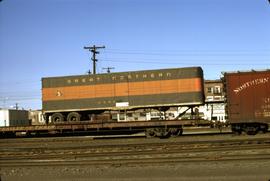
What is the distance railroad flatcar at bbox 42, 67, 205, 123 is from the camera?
29281mm

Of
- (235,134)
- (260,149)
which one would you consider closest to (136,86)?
(235,134)

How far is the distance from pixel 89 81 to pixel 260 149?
54.7 ft

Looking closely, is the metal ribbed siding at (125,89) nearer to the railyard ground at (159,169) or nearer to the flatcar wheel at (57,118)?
the flatcar wheel at (57,118)

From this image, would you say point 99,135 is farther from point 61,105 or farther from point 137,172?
point 137,172

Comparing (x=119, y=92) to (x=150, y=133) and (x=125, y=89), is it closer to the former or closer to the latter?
(x=125, y=89)

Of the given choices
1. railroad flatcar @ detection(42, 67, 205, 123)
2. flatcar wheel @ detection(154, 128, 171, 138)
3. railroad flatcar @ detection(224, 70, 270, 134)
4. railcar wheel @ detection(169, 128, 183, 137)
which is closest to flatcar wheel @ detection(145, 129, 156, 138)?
flatcar wheel @ detection(154, 128, 171, 138)

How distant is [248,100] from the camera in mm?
25156

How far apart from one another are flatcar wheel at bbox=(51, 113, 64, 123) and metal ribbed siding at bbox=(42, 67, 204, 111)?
439mm

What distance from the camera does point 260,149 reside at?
16.5 metres

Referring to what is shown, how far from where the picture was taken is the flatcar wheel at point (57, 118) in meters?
30.9

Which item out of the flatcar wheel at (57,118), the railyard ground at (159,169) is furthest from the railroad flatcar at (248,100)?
the flatcar wheel at (57,118)

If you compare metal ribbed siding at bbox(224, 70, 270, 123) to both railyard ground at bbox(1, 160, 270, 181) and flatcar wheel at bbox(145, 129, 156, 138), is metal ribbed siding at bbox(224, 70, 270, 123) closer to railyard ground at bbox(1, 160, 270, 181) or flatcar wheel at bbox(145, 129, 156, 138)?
flatcar wheel at bbox(145, 129, 156, 138)

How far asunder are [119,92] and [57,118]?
5045 millimetres

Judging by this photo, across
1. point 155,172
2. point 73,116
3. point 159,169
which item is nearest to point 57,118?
point 73,116
